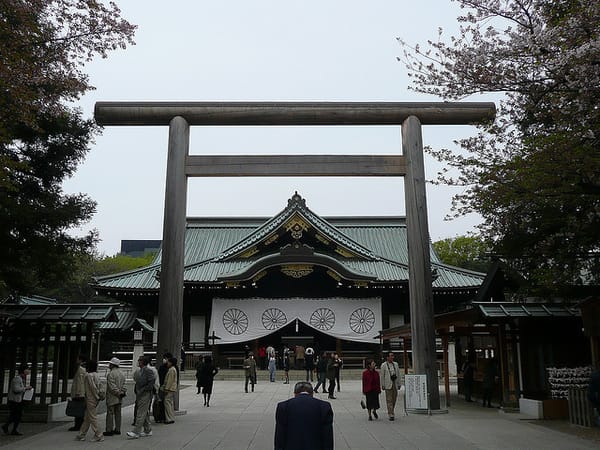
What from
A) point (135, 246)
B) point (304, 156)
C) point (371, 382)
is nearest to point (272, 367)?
point (371, 382)

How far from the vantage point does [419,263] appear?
12.3m

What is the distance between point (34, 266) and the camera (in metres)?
11.9

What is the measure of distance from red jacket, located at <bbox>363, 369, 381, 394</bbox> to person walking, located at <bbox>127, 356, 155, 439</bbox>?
422cm

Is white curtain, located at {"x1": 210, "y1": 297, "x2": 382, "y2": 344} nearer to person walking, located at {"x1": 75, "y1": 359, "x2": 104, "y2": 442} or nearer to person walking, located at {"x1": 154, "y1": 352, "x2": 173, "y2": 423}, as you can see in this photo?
person walking, located at {"x1": 154, "y1": 352, "x2": 173, "y2": 423}

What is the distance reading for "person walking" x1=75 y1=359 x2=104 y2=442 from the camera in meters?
9.38

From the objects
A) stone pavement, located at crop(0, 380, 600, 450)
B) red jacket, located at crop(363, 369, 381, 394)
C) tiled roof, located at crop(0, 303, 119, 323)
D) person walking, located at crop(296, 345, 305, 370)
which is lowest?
stone pavement, located at crop(0, 380, 600, 450)

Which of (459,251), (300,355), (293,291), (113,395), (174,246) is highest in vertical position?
(459,251)

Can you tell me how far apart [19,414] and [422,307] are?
8.00 meters

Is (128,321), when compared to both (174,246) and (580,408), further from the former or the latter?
(580,408)

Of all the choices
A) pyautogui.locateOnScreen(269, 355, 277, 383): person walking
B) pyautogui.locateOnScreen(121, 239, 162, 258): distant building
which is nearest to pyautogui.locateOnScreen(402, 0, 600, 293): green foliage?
pyautogui.locateOnScreen(269, 355, 277, 383): person walking

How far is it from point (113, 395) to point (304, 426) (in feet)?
20.5

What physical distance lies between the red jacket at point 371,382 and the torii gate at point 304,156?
1552 mm

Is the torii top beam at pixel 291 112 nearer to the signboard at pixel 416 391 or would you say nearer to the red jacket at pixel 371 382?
the red jacket at pixel 371 382

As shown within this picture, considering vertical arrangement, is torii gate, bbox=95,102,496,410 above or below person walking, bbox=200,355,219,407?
above
